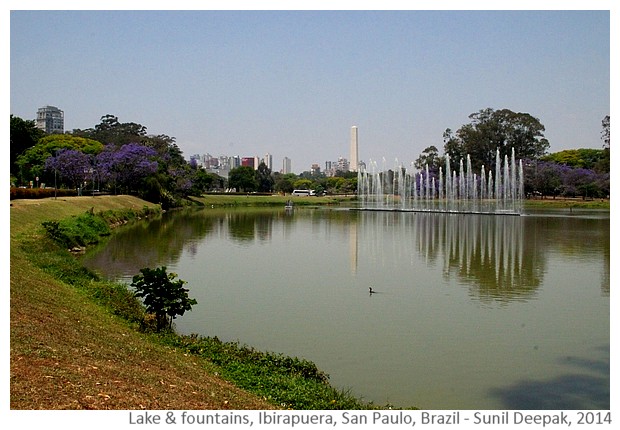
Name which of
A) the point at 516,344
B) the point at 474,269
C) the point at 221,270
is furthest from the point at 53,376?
the point at 474,269

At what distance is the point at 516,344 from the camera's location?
12.2m

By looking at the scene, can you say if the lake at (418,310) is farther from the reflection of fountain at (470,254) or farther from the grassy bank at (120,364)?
the grassy bank at (120,364)

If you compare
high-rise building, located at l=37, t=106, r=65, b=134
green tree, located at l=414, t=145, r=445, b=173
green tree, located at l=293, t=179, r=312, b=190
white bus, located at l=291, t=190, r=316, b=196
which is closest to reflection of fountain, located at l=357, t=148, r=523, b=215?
green tree, located at l=414, t=145, r=445, b=173

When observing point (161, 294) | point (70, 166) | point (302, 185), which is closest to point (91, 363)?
point (161, 294)

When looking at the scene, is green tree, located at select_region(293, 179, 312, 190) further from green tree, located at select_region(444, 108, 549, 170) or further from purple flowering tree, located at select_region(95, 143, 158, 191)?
purple flowering tree, located at select_region(95, 143, 158, 191)

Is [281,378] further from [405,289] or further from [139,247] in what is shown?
[139,247]

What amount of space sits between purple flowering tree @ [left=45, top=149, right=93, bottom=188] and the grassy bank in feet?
146

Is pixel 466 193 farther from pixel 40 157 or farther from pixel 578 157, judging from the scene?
pixel 40 157

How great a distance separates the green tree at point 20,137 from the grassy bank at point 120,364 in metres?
50.7

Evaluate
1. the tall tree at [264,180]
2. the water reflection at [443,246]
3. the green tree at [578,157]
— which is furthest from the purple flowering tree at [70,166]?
the green tree at [578,157]

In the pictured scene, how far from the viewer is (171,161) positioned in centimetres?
7881

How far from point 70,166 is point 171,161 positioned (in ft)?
74.3

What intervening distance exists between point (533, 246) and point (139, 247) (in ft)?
59.2

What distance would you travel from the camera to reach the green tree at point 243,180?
107500 mm
